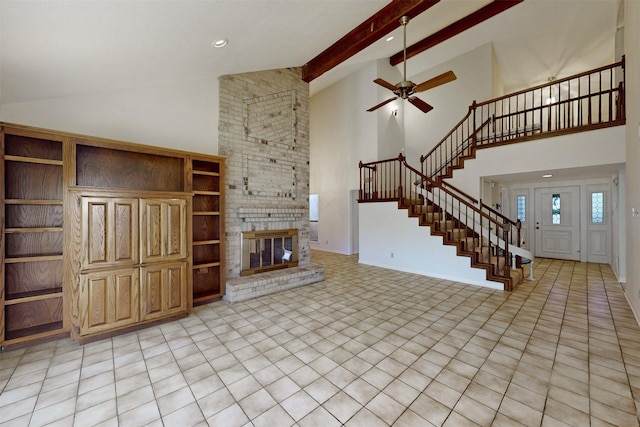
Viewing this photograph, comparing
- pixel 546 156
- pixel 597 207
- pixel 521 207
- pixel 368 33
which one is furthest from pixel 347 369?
pixel 597 207

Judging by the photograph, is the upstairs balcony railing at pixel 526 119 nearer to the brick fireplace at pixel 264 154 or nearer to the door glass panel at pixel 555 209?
the door glass panel at pixel 555 209

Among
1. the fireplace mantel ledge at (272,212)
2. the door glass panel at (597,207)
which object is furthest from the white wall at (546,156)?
the fireplace mantel ledge at (272,212)

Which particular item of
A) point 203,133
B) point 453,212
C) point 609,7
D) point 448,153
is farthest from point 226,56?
point 609,7

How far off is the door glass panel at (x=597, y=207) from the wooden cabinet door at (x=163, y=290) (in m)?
9.33

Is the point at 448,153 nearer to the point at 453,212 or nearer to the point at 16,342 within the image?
the point at 453,212

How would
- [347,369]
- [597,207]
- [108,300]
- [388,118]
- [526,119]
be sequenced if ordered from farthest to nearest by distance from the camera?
[388,118]
[597,207]
[526,119]
[108,300]
[347,369]

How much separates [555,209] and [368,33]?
697 centimetres

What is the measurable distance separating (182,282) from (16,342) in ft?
4.96

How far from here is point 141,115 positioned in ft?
11.6

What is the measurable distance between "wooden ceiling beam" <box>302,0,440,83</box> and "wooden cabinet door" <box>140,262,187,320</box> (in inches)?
173

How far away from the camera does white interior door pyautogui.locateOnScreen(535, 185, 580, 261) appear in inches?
273

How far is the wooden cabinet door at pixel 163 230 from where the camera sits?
304cm

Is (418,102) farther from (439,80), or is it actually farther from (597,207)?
(597,207)

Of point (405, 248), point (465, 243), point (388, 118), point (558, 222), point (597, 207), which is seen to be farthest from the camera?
point (388, 118)
